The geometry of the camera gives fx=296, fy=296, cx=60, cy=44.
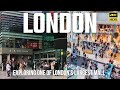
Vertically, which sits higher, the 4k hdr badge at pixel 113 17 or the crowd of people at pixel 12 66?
the 4k hdr badge at pixel 113 17

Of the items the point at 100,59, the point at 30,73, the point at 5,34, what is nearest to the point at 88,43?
the point at 100,59

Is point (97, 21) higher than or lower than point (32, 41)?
higher

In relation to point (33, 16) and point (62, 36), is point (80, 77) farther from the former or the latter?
point (33, 16)

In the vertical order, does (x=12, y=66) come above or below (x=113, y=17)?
below

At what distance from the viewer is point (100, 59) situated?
879cm

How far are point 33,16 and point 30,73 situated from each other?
66.9 inches

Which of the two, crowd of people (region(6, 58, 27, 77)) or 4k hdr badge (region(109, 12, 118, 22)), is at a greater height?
4k hdr badge (region(109, 12, 118, 22))

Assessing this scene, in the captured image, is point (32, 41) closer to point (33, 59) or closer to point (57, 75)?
point (33, 59)

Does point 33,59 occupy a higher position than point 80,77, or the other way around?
point 33,59

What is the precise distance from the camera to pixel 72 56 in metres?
8.81

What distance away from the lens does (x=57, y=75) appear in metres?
8.74
